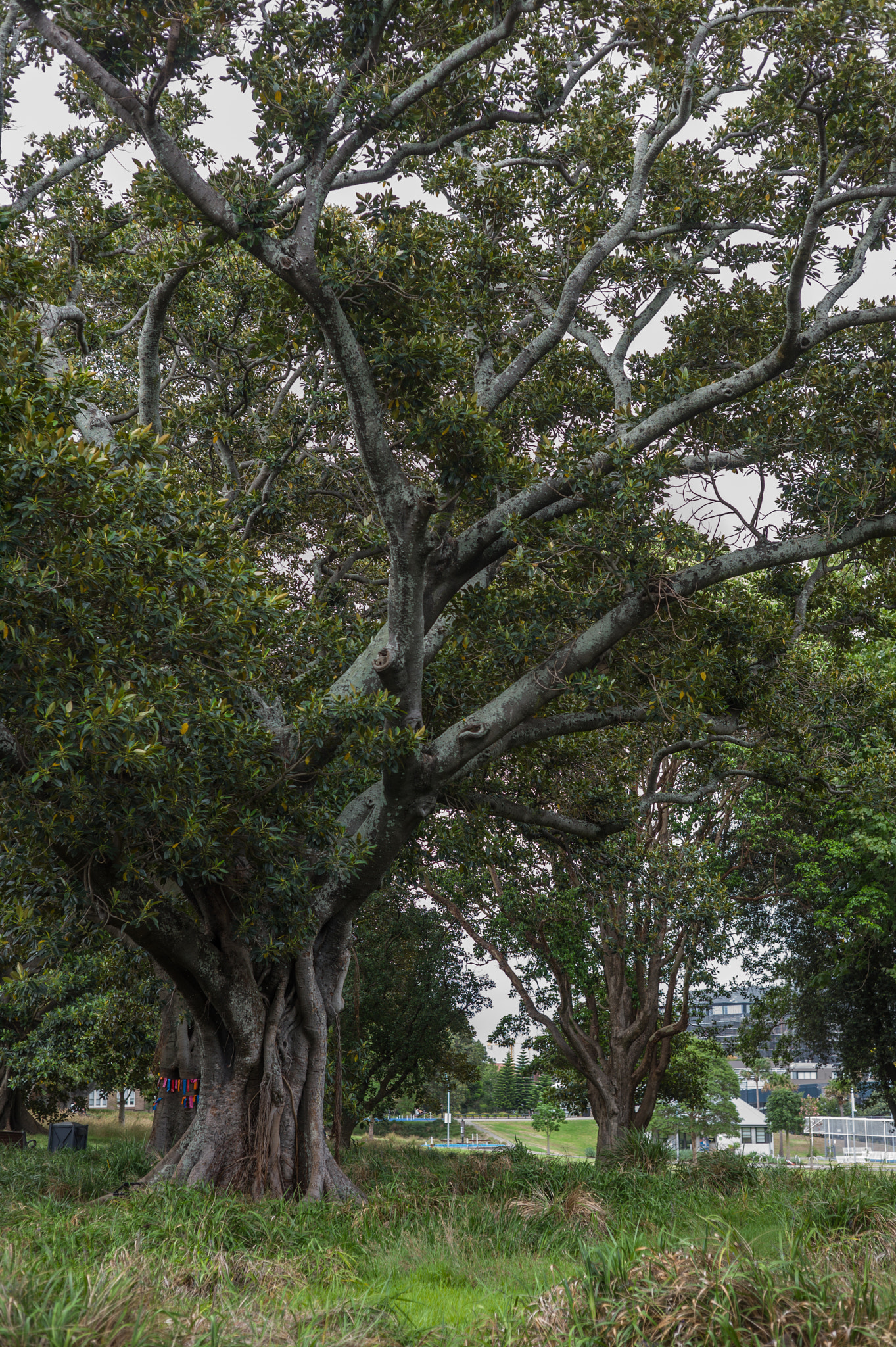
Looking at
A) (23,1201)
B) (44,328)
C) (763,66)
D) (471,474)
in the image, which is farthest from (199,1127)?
(763,66)

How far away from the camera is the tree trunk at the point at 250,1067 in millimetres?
8625

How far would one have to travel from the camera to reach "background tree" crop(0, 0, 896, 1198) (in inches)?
275

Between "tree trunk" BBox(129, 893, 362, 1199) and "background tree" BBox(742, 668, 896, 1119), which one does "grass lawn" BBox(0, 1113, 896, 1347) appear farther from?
"background tree" BBox(742, 668, 896, 1119)

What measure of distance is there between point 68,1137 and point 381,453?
15.5 metres

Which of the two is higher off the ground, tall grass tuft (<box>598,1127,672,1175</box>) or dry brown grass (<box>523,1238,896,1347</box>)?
dry brown grass (<box>523,1238,896,1347</box>)

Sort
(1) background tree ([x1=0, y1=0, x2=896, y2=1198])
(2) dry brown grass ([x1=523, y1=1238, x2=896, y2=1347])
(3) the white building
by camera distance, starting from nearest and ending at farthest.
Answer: (2) dry brown grass ([x1=523, y1=1238, x2=896, y2=1347]) < (1) background tree ([x1=0, y1=0, x2=896, y2=1198]) < (3) the white building

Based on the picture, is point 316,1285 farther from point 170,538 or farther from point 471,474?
point 471,474

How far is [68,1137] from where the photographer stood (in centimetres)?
1734

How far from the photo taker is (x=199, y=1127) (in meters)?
9.02

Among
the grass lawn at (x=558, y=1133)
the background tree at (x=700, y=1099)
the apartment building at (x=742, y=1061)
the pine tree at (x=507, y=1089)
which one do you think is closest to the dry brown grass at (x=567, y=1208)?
the background tree at (x=700, y=1099)

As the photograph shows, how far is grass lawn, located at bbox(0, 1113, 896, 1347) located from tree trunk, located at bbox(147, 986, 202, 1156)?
243cm

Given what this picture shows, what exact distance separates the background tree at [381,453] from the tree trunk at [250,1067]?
0.11 feet

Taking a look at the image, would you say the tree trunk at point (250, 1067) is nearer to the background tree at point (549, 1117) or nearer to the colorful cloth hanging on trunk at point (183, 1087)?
the colorful cloth hanging on trunk at point (183, 1087)

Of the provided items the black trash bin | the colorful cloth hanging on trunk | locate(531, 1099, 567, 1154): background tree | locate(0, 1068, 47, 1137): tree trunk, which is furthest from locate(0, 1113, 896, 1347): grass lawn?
locate(531, 1099, 567, 1154): background tree
